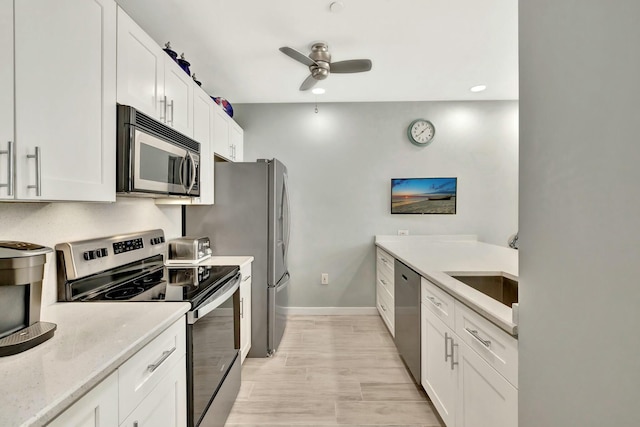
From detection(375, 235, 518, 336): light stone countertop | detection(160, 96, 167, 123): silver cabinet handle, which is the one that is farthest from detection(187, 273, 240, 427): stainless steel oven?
detection(375, 235, 518, 336): light stone countertop

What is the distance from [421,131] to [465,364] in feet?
9.41

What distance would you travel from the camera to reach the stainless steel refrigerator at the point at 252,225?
2.56m

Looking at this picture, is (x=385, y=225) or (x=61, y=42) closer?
(x=61, y=42)

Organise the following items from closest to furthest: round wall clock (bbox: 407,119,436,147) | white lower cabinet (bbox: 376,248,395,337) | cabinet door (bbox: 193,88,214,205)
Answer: cabinet door (bbox: 193,88,214,205) < white lower cabinet (bbox: 376,248,395,337) < round wall clock (bbox: 407,119,436,147)

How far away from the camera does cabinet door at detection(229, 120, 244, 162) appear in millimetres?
3094

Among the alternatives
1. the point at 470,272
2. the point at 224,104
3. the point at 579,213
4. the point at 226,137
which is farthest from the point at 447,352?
the point at 224,104

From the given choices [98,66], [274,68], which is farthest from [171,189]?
[274,68]

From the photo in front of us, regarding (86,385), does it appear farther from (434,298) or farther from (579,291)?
(434,298)

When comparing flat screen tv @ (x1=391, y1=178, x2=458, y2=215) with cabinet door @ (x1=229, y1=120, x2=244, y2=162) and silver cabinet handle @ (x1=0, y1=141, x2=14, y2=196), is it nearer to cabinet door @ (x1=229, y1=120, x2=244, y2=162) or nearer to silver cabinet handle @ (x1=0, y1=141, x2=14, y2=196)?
cabinet door @ (x1=229, y1=120, x2=244, y2=162)

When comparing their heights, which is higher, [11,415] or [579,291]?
[579,291]

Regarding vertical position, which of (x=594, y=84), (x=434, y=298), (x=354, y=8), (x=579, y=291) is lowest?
(x=434, y=298)

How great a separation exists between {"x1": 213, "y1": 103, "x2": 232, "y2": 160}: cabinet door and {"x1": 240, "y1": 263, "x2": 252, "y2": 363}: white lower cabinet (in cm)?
112

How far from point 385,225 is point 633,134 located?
10.2 feet

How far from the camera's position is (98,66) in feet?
3.94
